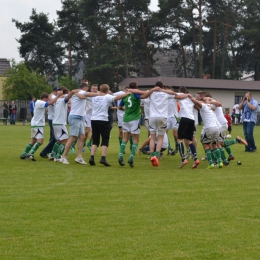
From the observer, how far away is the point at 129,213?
948 cm

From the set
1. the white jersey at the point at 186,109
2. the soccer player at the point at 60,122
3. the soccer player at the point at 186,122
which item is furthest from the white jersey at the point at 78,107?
the white jersey at the point at 186,109

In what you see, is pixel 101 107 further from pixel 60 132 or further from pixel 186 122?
pixel 186 122

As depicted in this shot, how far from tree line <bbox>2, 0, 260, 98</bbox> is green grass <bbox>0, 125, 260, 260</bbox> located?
46945 mm

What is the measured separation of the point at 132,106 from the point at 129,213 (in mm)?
7078

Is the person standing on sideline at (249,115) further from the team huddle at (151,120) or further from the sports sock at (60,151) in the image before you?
the sports sock at (60,151)

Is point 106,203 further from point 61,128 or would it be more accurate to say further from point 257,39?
point 257,39

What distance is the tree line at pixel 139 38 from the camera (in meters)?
61.6

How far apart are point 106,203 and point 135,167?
6033mm

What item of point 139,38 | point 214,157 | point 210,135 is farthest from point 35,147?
point 139,38

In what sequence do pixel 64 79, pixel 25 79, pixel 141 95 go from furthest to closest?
pixel 64 79, pixel 25 79, pixel 141 95

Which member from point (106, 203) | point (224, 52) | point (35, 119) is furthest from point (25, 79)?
point (106, 203)

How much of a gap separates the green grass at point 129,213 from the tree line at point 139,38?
4695cm

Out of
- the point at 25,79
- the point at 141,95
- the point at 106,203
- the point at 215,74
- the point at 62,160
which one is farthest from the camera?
the point at 215,74

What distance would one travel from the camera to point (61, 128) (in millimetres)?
17484
